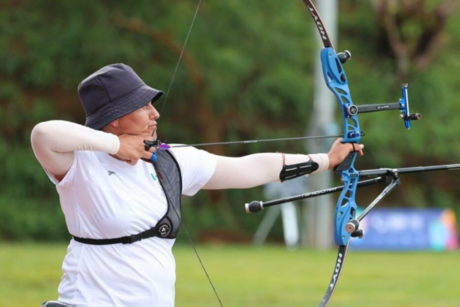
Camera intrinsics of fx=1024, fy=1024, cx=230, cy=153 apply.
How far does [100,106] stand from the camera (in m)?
3.58

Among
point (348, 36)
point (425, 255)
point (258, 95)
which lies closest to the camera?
point (425, 255)

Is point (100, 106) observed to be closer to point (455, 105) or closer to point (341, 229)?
point (341, 229)

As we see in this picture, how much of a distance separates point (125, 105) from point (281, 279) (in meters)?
6.96

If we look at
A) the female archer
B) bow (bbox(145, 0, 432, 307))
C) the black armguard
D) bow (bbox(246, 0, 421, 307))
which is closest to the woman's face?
the female archer

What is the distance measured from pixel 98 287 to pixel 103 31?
49.8ft

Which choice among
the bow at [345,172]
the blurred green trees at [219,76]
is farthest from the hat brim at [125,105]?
the blurred green trees at [219,76]

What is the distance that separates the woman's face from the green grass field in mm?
4428

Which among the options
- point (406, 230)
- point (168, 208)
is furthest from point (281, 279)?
point (168, 208)

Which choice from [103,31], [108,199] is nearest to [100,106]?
[108,199]

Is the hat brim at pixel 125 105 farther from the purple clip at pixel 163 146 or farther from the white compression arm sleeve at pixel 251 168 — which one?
the white compression arm sleeve at pixel 251 168

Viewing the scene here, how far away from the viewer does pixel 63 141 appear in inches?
130

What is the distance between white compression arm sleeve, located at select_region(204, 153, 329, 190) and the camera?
12.6 ft

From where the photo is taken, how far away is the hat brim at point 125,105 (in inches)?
138

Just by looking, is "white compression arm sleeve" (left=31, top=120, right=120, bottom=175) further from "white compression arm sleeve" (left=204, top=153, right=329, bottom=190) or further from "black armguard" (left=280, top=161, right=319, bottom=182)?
"black armguard" (left=280, top=161, right=319, bottom=182)
